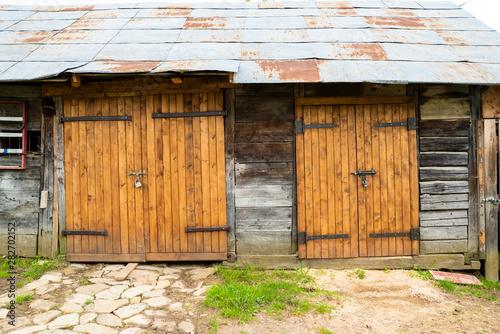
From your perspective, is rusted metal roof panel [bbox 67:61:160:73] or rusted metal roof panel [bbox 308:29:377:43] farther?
rusted metal roof panel [bbox 308:29:377:43]

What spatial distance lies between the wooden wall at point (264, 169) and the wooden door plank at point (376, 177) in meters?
1.13

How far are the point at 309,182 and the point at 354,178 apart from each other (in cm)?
63

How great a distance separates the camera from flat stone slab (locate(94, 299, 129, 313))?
3.60m

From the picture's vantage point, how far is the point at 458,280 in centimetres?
462

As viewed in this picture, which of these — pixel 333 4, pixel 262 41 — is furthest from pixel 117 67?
pixel 333 4

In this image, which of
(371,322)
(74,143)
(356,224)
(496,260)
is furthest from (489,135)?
(74,143)

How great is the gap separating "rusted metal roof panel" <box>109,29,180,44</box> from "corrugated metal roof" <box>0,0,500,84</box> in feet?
0.05

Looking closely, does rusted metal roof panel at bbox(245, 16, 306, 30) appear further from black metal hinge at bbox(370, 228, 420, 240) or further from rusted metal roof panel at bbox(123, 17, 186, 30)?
black metal hinge at bbox(370, 228, 420, 240)

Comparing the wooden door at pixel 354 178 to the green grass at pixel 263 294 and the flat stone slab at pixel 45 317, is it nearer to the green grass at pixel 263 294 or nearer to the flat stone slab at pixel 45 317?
the green grass at pixel 263 294

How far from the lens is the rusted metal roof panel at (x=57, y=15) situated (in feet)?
19.6

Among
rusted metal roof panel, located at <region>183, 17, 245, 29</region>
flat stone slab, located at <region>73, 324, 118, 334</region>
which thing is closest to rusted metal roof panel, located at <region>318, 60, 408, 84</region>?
rusted metal roof panel, located at <region>183, 17, 245, 29</region>

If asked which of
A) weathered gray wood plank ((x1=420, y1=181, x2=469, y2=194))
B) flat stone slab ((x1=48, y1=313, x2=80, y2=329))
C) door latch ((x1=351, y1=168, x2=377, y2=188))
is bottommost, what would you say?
flat stone slab ((x1=48, y1=313, x2=80, y2=329))

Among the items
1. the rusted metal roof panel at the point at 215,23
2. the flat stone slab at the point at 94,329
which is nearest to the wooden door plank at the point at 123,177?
the flat stone slab at the point at 94,329

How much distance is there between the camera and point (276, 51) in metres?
4.68
